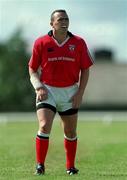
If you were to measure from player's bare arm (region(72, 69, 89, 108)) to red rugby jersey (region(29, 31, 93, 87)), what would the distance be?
11cm

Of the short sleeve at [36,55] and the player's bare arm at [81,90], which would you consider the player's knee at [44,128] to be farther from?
the short sleeve at [36,55]

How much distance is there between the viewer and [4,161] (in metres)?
14.0

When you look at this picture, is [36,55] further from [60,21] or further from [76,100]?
[76,100]

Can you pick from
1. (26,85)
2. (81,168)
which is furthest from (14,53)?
(81,168)

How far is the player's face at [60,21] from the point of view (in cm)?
1104

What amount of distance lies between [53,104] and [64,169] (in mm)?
1611

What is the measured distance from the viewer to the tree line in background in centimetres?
7519

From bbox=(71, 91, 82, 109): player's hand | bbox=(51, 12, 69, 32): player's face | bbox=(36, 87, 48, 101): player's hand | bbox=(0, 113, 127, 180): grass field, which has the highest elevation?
bbox=(51, 12, 69, 32): player's face

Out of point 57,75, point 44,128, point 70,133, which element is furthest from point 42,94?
point 70,133

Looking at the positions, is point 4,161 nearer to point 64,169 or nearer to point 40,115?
point 64,169

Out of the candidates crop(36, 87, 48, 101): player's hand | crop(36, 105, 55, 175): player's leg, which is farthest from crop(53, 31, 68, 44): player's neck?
crop(36, 105, 55, 175): player's leg

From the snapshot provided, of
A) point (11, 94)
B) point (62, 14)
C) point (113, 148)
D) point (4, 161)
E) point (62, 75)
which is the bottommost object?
point (11, 94)

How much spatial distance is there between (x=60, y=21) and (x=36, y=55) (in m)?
0.60

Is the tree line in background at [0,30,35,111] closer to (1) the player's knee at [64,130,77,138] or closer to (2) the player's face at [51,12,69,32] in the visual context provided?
(1) the player's knee at [64,130,77,138]
